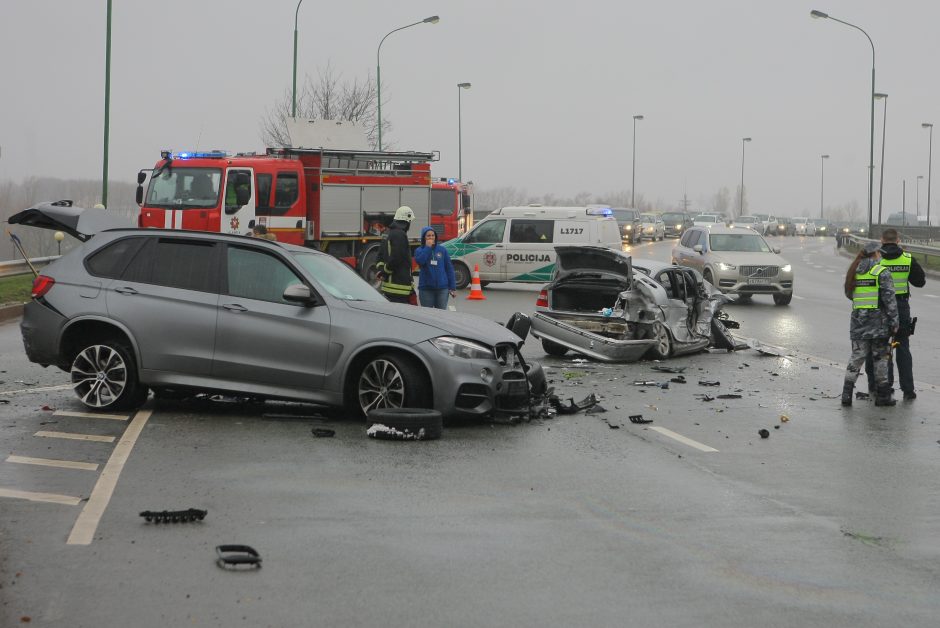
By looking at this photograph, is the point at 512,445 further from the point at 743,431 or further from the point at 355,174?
the point at 355,174

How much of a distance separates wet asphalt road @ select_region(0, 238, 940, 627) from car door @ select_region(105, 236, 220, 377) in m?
0.56

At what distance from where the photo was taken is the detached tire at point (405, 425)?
9180 millimetres

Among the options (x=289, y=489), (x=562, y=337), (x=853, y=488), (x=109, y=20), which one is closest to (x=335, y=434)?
(x=289, y=489)

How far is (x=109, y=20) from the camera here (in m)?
31.8

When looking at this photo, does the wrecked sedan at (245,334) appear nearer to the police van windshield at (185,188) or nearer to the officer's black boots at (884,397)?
the officer's black boots at (884,397)

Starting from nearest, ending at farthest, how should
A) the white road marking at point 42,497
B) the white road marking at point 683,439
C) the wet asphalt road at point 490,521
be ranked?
1. the wet asphalt road at point 490,521
2. the white road marking at point 42,497
3. the white road marking at point 683,439

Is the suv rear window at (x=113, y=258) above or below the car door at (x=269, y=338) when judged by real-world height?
above

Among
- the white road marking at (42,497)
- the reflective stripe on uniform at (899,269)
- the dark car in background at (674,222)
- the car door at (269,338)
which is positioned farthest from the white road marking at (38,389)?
the dark car in background at (674,222)

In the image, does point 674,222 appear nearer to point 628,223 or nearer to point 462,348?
point 628,223

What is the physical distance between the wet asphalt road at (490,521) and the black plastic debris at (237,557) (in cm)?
7

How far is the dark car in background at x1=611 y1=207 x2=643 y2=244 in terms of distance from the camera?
5938cm

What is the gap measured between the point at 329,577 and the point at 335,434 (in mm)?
3976

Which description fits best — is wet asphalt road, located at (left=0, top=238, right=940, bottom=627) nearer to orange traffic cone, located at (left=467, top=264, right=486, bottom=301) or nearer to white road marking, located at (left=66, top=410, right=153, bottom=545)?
white road marking, located at (left=66, top=410, right=153, bottom=545)

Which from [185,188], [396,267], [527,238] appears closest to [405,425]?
[396,267]
